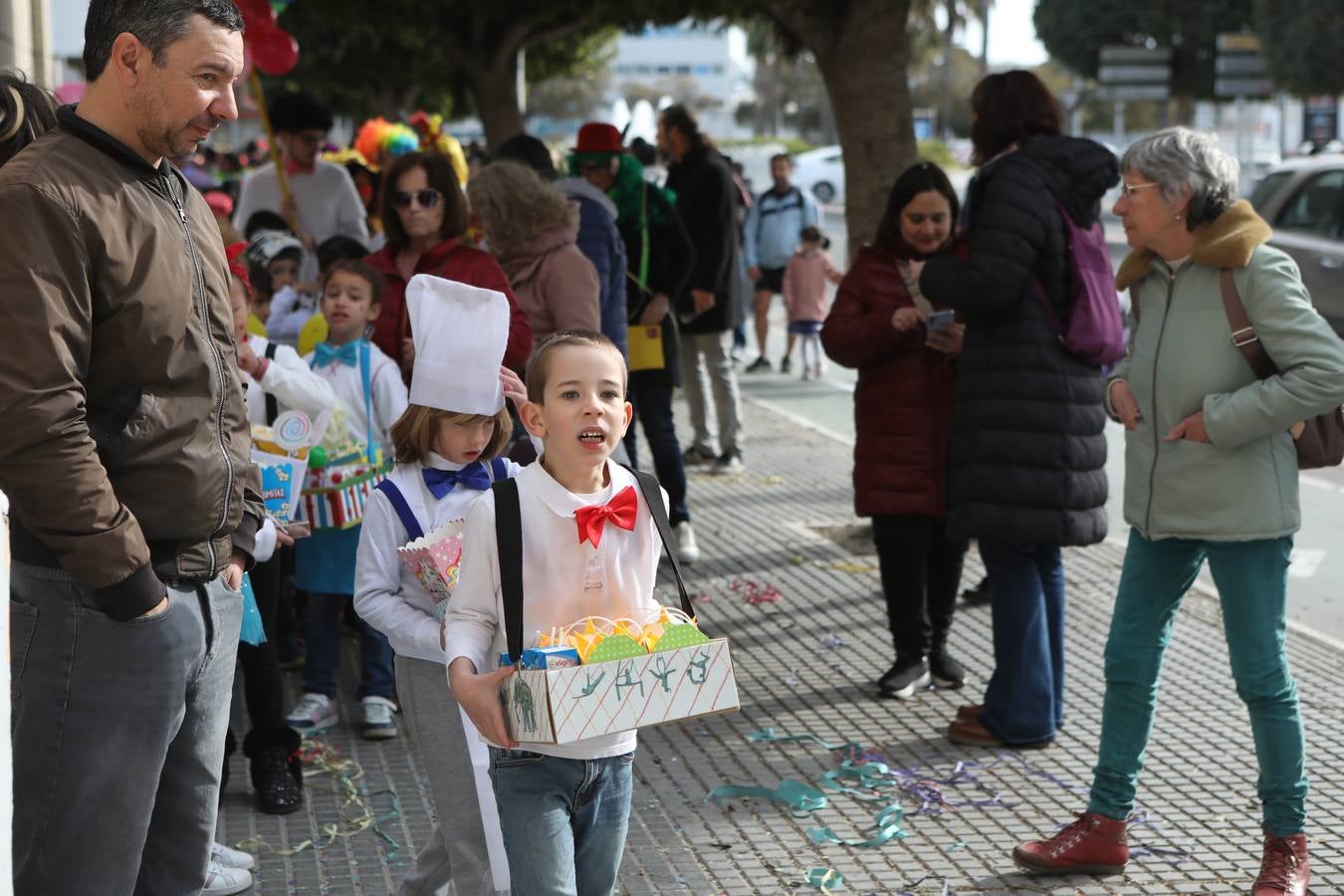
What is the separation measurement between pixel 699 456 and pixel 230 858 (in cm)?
681

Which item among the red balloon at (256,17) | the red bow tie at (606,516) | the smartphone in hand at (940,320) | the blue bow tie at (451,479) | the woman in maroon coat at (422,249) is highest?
the red balloon at (256,17)

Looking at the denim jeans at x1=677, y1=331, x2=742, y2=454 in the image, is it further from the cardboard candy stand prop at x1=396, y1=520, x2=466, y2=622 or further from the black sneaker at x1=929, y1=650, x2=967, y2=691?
the cardboard candy stand prop at x1=396, y1=520, x2=466, y2=622

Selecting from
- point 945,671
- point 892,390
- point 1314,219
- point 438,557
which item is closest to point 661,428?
point 892,390

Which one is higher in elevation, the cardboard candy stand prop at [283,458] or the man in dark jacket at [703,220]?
the man in dark jacket at [703,220]

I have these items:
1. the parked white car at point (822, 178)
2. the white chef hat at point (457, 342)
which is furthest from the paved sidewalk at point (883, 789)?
the parked white car at point (822, 178)

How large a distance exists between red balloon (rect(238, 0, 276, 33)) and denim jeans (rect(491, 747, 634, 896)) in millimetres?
8332

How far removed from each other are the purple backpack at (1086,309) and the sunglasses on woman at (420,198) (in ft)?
6.93

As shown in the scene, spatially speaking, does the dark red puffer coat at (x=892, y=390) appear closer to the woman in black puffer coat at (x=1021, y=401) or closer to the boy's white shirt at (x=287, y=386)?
the woman in black puffer coat at (x=1021, y=401)

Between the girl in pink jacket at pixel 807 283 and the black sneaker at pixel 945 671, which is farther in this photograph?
the girl in pink jacket at pixel 807 283

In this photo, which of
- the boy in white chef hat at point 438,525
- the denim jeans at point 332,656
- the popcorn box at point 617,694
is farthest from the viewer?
the denim jeans at point 332,656

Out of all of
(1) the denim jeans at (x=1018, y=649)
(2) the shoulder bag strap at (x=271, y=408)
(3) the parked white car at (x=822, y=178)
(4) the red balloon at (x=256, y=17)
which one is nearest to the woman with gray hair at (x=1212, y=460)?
(1) the denim jeans at (x=1018, y=649)

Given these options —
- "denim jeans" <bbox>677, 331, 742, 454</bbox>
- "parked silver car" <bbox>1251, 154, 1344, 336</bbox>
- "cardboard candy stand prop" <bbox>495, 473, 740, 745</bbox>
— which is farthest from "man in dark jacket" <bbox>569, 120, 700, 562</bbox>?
"parked silver car" <bbox>1251, 154, 1344, 336</bbox>

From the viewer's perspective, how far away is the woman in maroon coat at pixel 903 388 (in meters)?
5.87

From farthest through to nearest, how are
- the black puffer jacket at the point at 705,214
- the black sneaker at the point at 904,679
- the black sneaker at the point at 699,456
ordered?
1. the black sneaker at the point at 699,456
2. the black puffer jacket at the point at 705,214
3. the black sneaker at the point at 904,679
